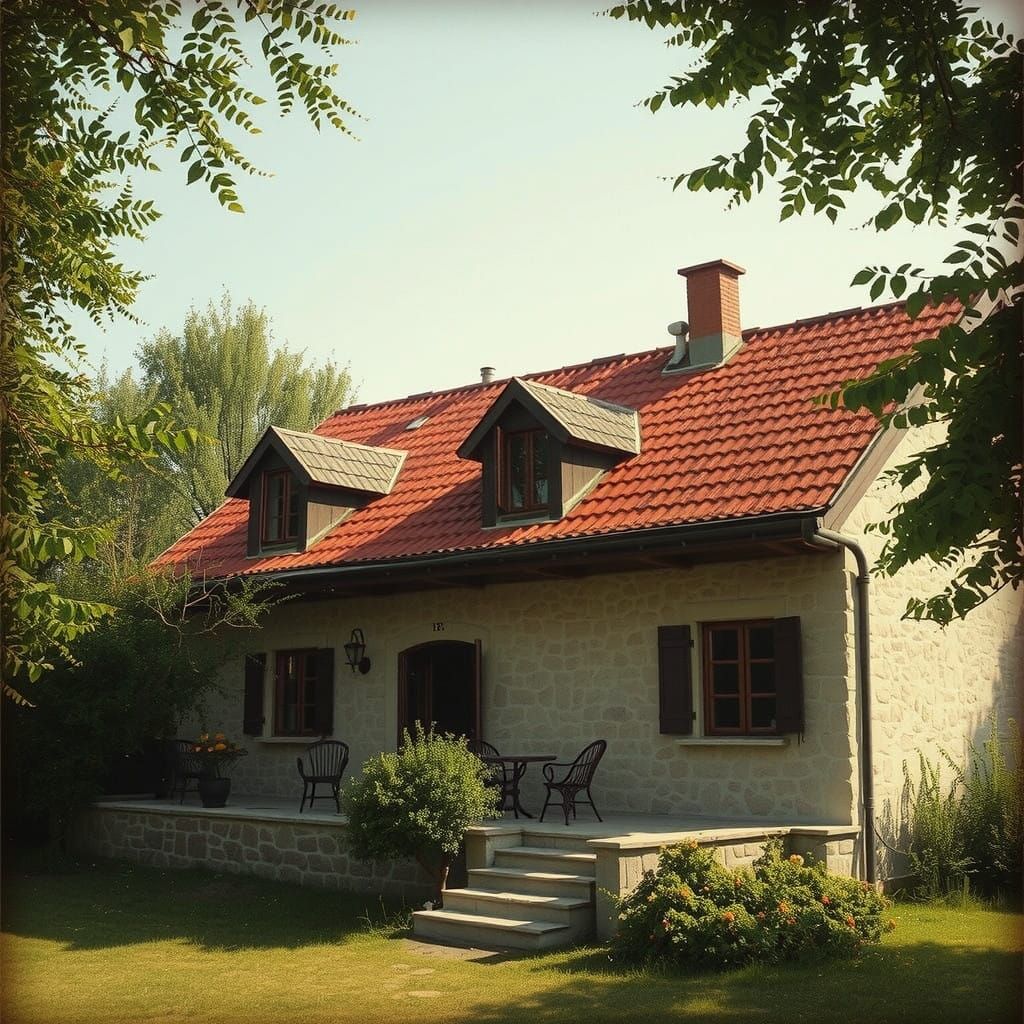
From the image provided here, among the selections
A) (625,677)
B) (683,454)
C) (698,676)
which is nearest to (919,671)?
(698,676)

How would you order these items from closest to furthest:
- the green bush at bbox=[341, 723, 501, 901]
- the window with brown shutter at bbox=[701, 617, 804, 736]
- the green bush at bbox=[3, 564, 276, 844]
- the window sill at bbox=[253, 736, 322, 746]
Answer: the green bush at bbox=[341, 723, 501, 901] → the window with brown shutter at bbox=[701, 617, 804, 736] → the green bush at bbox=[3, 564, 276, 844] → the window sill at bbox=[253, 736, 322, 746]

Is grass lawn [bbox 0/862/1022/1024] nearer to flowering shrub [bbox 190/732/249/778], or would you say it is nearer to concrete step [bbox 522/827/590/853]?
concrete step [bbox 522/827/590/853]

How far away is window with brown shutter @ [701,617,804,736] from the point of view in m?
11.8

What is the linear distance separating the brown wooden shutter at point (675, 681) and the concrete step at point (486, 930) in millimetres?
3082

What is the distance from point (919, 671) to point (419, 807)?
18.0ft

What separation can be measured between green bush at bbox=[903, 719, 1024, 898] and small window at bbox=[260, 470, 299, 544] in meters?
8.73

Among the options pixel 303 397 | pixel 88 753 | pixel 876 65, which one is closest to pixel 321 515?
pixel 88 753

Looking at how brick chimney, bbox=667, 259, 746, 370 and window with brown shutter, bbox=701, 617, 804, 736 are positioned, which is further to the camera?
brick chimney, bbox=667, 259, 746, 370

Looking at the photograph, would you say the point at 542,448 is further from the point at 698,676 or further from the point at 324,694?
the point at 324,694

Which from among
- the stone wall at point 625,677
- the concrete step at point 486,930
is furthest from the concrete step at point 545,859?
the stone wall at point 625,677

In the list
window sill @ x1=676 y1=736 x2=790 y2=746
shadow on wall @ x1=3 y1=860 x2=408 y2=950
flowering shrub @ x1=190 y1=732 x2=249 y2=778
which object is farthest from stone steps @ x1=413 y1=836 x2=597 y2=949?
flowering shrub @ x1=190 y1=732 x2=249 y2=778

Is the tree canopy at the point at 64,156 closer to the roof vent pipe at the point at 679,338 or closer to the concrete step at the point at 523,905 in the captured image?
the concrete step at the point at 523,905

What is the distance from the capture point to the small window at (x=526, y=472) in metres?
14.2

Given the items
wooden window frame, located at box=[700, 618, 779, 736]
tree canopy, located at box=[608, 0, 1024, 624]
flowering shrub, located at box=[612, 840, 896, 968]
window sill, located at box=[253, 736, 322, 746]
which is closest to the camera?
tree canopy, located at box=[608, 0, 1024, 624]
